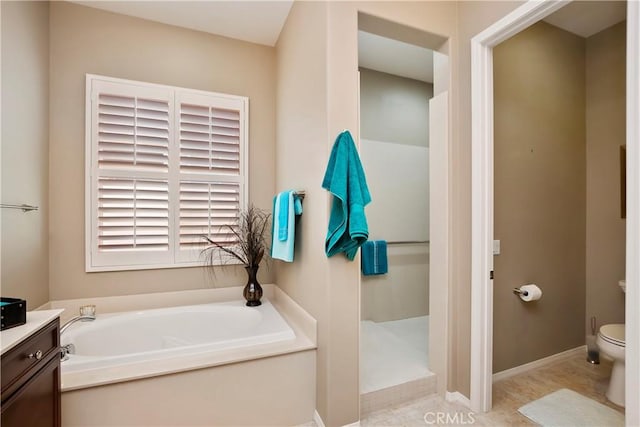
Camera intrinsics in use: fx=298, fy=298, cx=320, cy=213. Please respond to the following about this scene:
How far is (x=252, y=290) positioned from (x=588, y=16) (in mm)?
3607

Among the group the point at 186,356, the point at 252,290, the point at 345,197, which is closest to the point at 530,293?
the point at 345,197

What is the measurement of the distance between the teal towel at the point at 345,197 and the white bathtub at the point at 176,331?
0.78m

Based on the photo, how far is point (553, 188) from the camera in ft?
8.29

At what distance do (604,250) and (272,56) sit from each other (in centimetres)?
351

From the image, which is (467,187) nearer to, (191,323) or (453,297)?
(453,297)

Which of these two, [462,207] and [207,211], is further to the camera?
[207,211]

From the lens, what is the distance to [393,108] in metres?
3.37

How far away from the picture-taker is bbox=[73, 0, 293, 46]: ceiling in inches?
91.3

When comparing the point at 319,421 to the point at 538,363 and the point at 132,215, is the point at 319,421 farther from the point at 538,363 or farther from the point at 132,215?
the point at 132,215

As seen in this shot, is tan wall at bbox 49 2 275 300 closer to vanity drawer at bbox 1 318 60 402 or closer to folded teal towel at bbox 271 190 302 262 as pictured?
folded teal towel at bbox 271 190 302 262

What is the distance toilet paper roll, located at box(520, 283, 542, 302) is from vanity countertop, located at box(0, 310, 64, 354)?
9.47 feet

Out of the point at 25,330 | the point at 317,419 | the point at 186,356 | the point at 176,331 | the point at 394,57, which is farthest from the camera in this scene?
the point at 394,57

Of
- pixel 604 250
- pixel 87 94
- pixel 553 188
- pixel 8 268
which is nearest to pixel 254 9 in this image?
pixel 87 94
